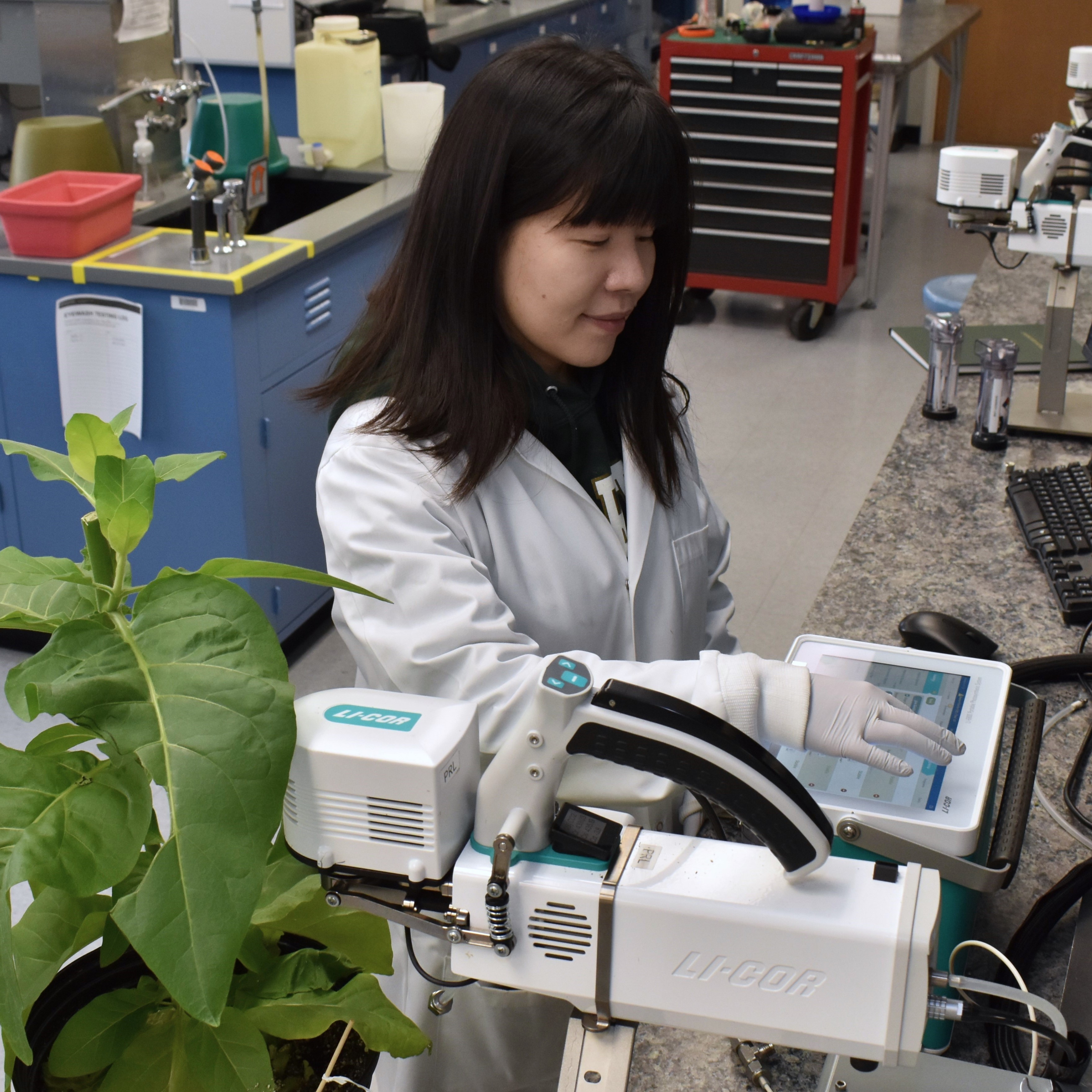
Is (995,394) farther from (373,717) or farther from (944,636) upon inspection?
(373,717)

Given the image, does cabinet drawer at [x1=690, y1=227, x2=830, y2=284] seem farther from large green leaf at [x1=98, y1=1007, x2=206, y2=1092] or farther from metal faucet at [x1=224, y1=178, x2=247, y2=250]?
large green leaf at [x1=98, y1=1007, x2=206, y2=1092]

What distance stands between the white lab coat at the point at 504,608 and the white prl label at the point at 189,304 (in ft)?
4.52

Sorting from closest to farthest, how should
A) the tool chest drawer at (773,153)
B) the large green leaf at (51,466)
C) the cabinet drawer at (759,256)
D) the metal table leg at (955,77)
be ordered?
the large green leaf at (51,466), the tool chest drawer at (773,153), the cabinet drawer at (759,256), the metal table leg at (955,77)

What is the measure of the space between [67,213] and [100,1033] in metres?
2.07

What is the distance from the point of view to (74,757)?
773 mm

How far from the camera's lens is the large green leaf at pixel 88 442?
873mm

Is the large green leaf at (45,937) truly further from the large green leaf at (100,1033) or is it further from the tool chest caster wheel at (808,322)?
the tool chest caster wheel at (808,322)

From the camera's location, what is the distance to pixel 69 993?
0.86 m

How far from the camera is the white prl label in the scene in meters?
2.49

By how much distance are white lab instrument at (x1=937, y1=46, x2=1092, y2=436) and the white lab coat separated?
37.1 inches

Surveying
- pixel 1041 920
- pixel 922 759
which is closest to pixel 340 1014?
pixel 922 759

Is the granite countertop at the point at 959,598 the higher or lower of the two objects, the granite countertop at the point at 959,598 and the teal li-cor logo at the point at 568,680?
the lower

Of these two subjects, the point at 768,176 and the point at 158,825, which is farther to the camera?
the point at 768,176

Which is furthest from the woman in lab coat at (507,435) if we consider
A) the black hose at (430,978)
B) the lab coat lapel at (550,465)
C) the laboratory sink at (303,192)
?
the laboratory sink at (303,192)
